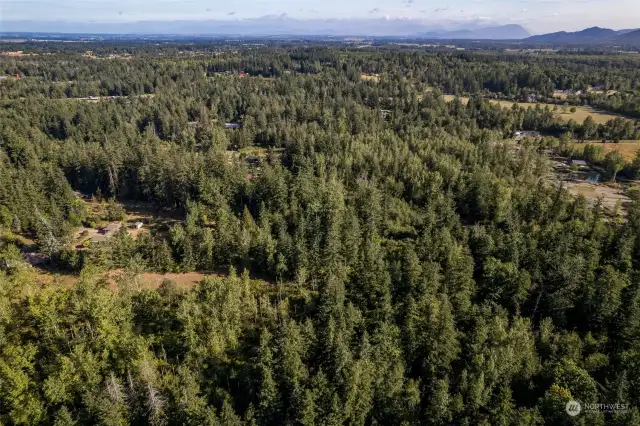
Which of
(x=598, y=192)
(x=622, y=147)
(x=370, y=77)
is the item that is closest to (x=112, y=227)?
(x=598, y=192)

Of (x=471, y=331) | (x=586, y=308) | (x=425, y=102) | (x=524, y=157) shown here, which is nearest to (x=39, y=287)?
(x=471, y=331)

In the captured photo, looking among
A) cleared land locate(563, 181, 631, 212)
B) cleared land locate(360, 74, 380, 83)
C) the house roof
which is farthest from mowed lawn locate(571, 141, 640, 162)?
the house roof

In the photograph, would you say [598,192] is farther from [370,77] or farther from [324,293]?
[370,77]

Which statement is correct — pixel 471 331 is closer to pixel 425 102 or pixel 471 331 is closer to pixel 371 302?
pixel 371 302

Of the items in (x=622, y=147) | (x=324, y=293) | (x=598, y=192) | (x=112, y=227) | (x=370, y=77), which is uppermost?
(x=370, y=77)

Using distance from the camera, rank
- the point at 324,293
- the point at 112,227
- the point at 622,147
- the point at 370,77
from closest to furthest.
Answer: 1. the point at 324,293
2. the point at 112,227
3. the point at 622,147
4. the point at 370,77

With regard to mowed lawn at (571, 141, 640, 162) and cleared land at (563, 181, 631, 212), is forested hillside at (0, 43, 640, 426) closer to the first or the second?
cleared land at (563, 181, 631, 212)

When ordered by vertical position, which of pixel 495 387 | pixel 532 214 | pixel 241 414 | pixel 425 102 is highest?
pixel 425 102

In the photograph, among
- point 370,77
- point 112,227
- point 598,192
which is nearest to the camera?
point 112,227

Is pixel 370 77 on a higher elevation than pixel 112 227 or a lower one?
higher
